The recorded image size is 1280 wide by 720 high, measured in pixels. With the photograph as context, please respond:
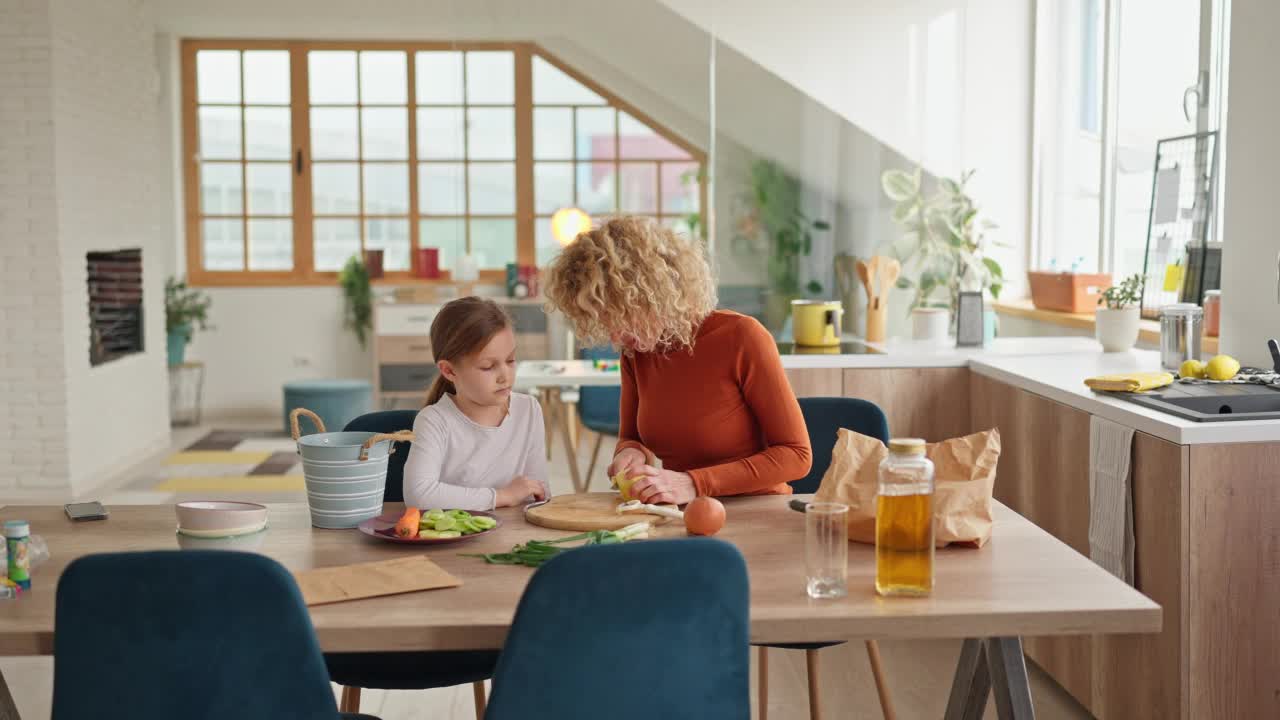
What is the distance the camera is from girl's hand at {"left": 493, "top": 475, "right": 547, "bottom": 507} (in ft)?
7.10

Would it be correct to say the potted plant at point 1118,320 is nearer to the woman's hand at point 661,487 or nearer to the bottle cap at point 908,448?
the woman's hand at point 661,487

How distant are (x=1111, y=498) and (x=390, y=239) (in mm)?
7030

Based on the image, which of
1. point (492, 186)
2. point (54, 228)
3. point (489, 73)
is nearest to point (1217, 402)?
point (489, 73)

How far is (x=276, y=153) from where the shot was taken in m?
8.91

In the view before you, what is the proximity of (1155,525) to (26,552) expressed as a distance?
209 cm

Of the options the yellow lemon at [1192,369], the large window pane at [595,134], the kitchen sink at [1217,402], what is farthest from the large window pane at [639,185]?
the kitchen sink at [1217,402]

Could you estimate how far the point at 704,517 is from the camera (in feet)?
6.36

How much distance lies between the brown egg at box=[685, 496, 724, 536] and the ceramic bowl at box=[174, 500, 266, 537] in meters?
0.69

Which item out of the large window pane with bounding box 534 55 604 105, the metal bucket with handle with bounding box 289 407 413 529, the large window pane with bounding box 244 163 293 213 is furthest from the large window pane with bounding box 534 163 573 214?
the metal bucket with handle with bounding box 289 407 413 529

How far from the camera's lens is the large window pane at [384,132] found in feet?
29.3

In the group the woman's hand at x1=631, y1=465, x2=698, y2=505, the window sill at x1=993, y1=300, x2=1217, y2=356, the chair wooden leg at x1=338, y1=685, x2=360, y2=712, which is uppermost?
the window sill at x1=993, y1=300, x2=1217, y2=356

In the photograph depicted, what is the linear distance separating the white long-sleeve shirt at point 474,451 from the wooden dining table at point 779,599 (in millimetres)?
151

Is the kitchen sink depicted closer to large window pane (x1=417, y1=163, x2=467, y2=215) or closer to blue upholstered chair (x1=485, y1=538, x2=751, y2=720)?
blue upholstered chair (x1=485, y1=538, x2=751, y2=720)

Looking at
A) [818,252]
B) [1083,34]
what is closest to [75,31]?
[818,252]
